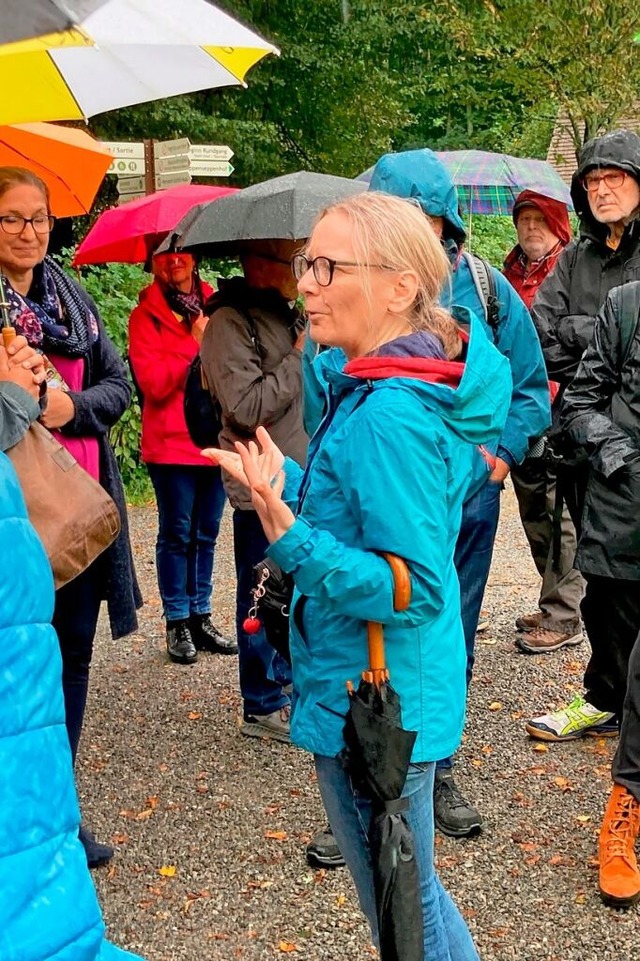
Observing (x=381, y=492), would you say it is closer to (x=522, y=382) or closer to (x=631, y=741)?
(x=631, y=741)

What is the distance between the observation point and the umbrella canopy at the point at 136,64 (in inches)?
103

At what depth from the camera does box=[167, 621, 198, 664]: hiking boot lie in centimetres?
576

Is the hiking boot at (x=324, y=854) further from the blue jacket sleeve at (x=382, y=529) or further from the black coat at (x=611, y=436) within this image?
the blue jacket sleeve at (x=382, y=529)

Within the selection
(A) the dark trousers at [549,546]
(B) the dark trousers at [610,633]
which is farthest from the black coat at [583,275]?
(B) the dark trousers at [610,633]

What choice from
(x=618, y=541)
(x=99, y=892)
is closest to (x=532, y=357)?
(x=618, y=541)

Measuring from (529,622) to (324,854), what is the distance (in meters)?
2.73

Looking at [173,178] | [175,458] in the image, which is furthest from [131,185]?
[175,458]

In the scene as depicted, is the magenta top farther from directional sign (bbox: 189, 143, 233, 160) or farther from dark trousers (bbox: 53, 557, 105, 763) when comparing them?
directional sign (bbox: 189, 143, 233, 160)

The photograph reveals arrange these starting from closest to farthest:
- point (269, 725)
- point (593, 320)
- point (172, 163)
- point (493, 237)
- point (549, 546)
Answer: point (269, 725) → point (593, 320) → point (549, 546) → point (172, 163) → point (493, 237)

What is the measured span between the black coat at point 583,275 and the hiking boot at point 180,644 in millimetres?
2351

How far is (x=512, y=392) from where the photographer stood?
3.47m

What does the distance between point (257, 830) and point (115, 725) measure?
130cm

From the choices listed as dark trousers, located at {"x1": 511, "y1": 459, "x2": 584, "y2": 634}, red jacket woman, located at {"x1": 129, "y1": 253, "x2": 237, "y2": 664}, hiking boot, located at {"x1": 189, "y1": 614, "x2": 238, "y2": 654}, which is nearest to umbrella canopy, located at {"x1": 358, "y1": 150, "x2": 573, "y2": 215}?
dark trousers, located at {"x1": 511, "y1": 459, "x2": 584, "y2": 634}

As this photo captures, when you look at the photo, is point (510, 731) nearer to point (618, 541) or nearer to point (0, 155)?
point (618, 541)
